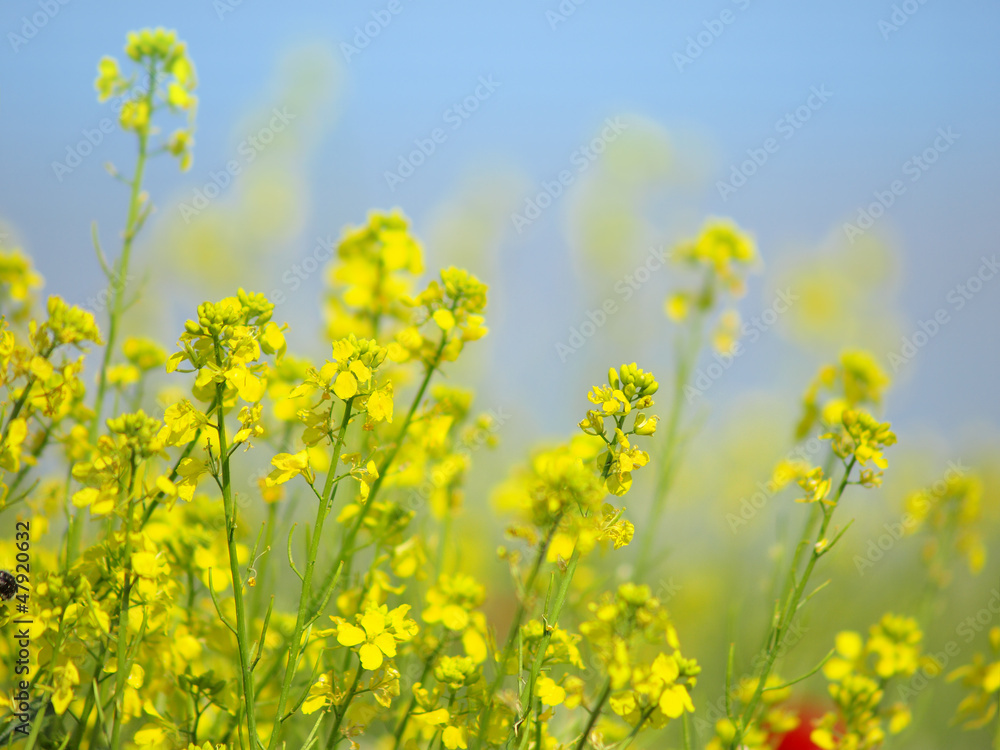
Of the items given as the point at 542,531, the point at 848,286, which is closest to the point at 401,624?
the point at 542,531

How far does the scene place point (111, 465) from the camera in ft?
3.01

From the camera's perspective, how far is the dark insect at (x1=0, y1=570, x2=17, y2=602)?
35.0 inches

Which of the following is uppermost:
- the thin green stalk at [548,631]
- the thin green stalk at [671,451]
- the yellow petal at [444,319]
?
the thin green stalk at [671,451]

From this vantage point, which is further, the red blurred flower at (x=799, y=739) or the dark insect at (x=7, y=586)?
the red blurred flower at (x=799, y=739)

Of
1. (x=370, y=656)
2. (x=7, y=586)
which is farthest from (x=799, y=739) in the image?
(x=7, y=586)

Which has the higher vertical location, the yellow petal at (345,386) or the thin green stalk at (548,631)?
the yellow petal at (345,386)

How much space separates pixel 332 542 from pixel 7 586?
0.55 meters

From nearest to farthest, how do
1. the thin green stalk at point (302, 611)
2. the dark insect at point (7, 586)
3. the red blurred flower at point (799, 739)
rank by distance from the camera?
the thin green stalk at point (302, 611)
the dark insect at point (7, 586)
the red blurred flower at point (799, 739)

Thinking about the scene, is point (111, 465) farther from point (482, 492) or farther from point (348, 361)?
point (482, 492)

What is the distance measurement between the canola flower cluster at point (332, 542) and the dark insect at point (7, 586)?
26mm

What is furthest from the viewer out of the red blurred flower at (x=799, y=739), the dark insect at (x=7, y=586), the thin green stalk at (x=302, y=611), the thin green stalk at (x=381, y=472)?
the red blurred flower at (x=799, y=739)

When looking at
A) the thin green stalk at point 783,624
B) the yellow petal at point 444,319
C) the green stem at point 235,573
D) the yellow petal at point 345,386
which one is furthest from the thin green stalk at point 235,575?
the thin green stalk at point 783,624

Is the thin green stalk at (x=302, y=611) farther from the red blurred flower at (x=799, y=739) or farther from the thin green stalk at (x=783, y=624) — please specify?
the red blurred flower at (x=799, y=739)

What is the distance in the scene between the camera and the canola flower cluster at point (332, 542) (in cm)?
85
